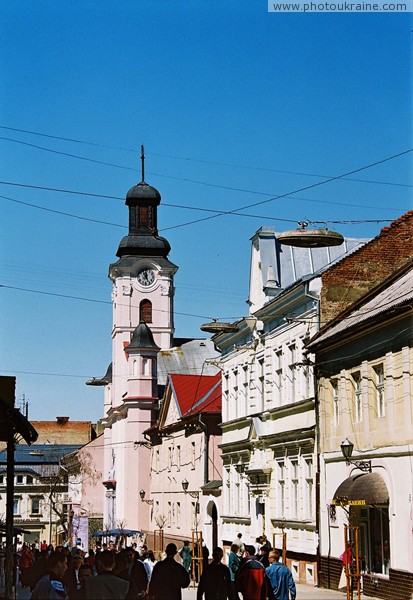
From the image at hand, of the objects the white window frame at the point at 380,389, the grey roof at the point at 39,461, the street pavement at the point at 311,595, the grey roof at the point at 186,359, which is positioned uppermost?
the grey roof at the point at 186,359

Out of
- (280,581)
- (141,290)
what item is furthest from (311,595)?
(141,290)

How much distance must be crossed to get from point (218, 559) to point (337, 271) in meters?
19.4

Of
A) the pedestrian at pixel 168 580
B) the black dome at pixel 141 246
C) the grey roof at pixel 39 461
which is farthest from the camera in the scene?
the grey roof at pixel 39 461

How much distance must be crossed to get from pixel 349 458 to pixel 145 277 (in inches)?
3014

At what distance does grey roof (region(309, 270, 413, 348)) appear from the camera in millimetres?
27828

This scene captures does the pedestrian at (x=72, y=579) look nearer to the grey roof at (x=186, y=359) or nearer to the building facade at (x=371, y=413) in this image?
the building facade at (x=371, y=413)

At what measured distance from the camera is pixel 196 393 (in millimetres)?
62188

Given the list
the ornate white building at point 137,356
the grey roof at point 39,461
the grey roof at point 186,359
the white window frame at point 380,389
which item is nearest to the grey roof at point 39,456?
the grey roof at point 39,461

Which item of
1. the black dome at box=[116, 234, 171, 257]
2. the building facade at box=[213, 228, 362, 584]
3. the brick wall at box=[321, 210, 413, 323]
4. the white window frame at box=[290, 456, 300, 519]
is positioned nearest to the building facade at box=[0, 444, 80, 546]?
the black dome at box=[116, 234, 171, 257]

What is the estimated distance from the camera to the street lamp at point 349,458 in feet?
94.1

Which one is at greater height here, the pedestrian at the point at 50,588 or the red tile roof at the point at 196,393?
the red tile roof at the point at 196,393

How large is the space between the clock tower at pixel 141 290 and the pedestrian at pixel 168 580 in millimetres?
86623

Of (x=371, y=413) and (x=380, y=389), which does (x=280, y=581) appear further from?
(x=371, y=413)

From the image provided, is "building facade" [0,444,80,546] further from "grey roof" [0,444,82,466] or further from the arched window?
the arched window
